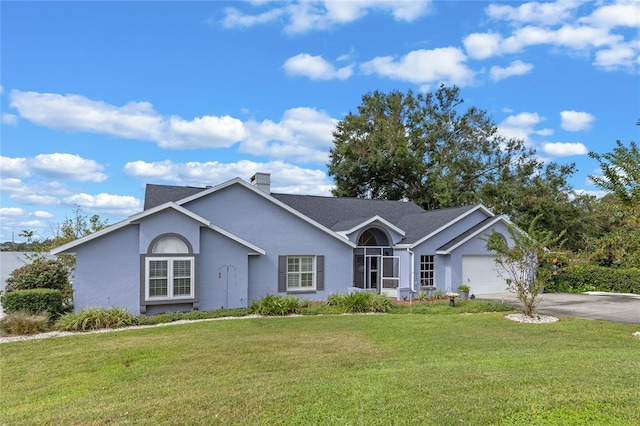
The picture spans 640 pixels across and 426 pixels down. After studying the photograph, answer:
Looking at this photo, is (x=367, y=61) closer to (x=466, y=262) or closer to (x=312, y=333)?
(x=466, y=262)

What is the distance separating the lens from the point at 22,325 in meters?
11.6

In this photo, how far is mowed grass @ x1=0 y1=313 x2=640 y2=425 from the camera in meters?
5.27

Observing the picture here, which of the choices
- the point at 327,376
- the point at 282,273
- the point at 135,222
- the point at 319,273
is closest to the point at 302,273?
the point at 319,273

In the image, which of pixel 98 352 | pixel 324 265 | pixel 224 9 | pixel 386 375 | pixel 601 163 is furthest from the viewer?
pixel 324 265

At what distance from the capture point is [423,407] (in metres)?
5.38

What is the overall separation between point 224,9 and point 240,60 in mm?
2816

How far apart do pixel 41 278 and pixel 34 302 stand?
4.36m

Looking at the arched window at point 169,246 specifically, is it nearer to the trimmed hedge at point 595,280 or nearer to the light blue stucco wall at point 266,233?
the light blue stucco wall at point 266,233

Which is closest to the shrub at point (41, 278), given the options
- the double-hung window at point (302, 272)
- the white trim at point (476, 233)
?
the double-hung window at point (302, 272)

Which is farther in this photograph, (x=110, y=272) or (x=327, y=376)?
(x=110, y=272)

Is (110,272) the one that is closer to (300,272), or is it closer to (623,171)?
(300,272)

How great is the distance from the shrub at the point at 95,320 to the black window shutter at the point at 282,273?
6.37 meters

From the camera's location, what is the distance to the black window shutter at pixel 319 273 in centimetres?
1881

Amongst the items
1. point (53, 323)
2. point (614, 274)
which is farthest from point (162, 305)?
point (614, 274)
